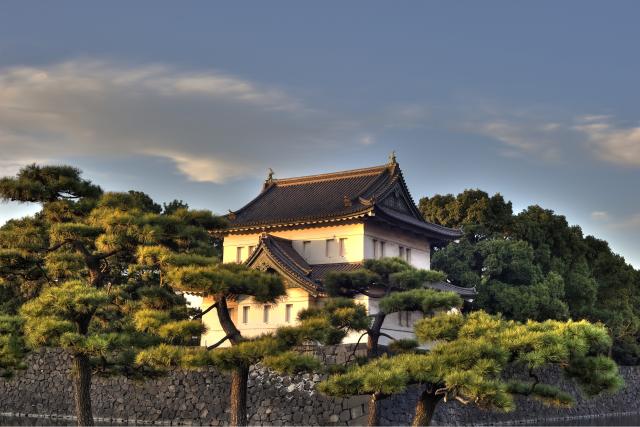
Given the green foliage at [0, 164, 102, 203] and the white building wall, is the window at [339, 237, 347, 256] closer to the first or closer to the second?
the white building wall

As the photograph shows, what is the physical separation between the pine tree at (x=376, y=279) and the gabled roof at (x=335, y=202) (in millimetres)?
7985

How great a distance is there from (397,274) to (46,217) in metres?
10.5

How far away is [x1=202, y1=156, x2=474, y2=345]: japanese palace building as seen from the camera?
33.8m

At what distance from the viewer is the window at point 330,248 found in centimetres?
3544

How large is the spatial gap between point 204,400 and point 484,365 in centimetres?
1577

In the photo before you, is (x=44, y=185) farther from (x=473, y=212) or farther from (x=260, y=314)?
(x=473, y=212)

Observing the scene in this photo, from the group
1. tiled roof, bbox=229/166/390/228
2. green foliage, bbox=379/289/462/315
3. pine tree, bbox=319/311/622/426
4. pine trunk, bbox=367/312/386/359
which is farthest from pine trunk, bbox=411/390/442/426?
tiled roof, bbox=229/166/390/228

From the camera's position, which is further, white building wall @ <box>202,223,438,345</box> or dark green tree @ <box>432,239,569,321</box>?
dark green tree @ <box>432,239,569,321</box>

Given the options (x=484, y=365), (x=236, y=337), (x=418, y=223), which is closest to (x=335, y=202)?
(x=418, y=223)

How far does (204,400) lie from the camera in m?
31.4

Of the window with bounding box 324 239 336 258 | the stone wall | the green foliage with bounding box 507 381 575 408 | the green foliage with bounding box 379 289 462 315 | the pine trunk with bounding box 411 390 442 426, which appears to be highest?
the window with bounding box 324 239 336 258

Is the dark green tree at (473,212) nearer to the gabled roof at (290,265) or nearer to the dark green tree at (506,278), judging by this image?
the dark green tree at (506,278)

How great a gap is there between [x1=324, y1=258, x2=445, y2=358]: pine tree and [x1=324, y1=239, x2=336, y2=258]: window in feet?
29.1

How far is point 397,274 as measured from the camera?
84.1 feet
